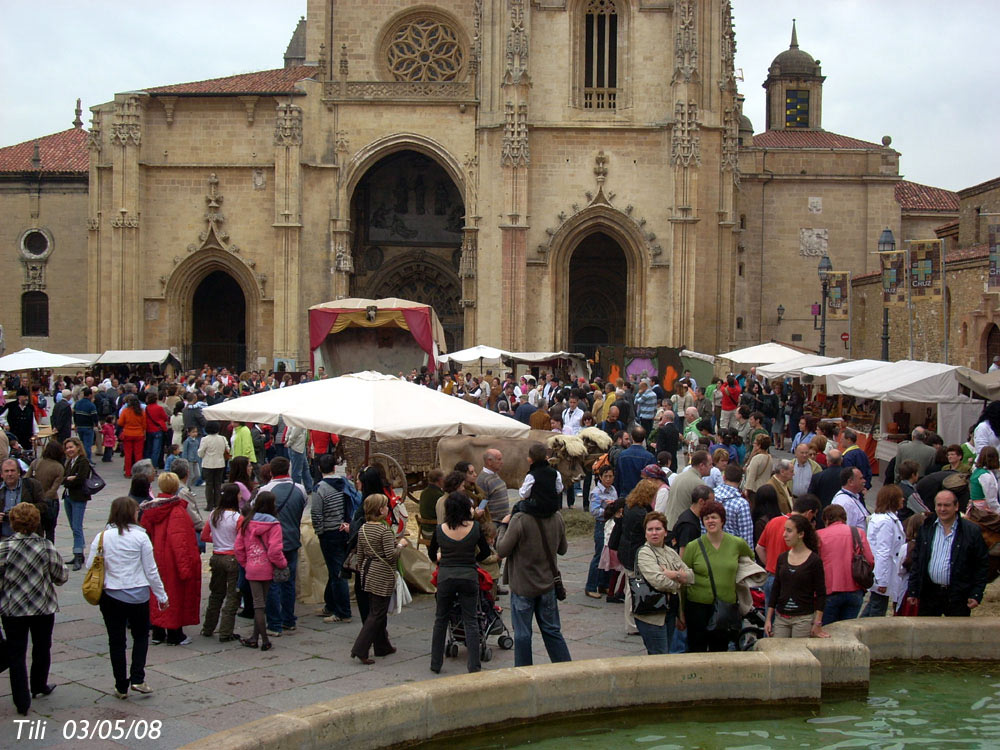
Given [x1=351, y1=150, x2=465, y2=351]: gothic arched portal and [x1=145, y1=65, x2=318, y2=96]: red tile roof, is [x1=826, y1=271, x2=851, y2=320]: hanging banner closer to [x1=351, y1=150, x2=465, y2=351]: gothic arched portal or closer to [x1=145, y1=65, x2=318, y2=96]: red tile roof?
[x1=351, y1=150, x2=465, y2=351]: gothic arched portal

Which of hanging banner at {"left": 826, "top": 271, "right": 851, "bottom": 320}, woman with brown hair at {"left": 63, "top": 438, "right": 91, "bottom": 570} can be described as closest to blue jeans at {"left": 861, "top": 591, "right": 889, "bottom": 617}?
woman with brown hair at {"left": 63, "top": 438, "right": 91, "bottom": 570}

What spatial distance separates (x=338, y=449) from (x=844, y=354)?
2935 cm

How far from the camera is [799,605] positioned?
7.51 meters

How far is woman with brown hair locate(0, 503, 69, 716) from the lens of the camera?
7.15 meters

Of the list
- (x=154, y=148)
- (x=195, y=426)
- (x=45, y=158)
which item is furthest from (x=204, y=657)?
(x=45, y=158)

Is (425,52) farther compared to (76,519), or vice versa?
(425,52)

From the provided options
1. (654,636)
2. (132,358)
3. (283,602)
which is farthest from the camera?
(132,358)

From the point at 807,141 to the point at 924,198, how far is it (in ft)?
16.9

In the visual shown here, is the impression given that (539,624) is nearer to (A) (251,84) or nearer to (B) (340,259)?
(B) (340,259)

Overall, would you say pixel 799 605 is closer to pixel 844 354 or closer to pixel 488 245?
pixel 488 245

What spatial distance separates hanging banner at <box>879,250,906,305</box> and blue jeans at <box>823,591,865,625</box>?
15493mm

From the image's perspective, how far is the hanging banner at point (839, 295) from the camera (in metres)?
26.7

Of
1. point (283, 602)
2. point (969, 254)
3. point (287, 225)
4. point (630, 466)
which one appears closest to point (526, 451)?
point (630, 466)

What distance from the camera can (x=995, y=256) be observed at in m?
19.0
